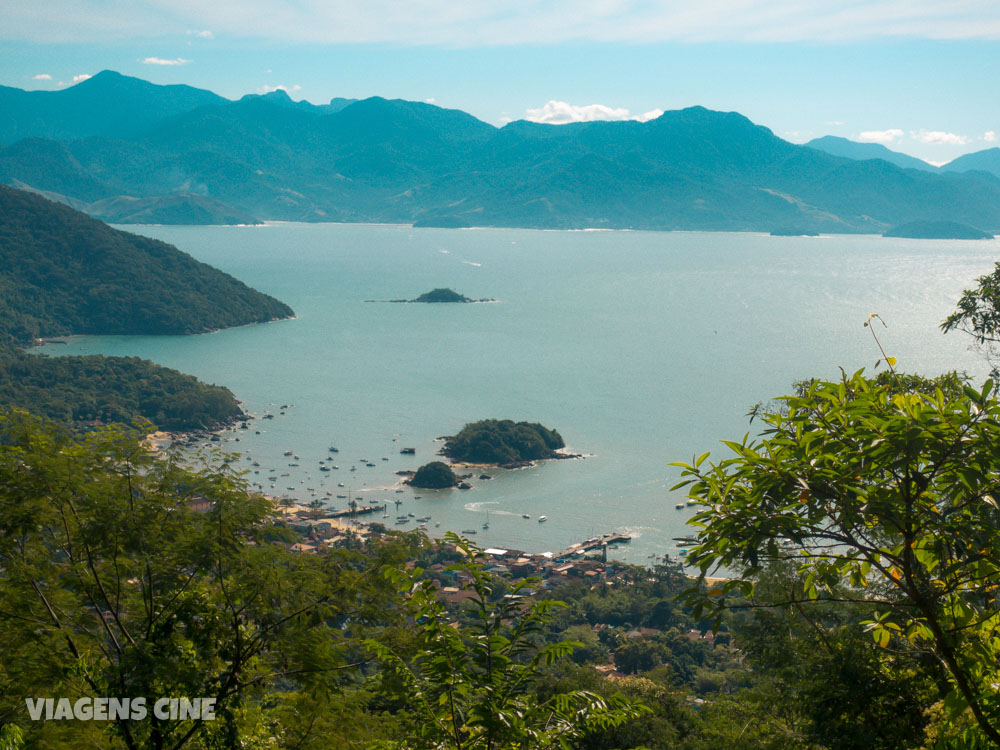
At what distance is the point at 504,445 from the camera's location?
38375 mm

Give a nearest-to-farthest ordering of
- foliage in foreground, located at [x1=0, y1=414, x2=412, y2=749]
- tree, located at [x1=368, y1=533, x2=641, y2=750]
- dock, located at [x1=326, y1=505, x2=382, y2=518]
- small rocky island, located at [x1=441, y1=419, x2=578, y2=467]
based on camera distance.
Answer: tree, located at [x1=368, y1=533, x2=641, y2=750]
foliage in foreground, located at [x1=0, y1=414, x2=412, y2=749]
dock, located at [x1=326, y1=505, x2=382, y2=518]
small rocky island, located at [x1=441, y1=419, x2=578, y2=467]

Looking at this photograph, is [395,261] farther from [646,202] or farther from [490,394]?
[646,202]

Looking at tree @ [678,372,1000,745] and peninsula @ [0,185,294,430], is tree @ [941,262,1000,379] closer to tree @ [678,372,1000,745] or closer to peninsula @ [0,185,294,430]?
tree @ [678,372,1000,745]

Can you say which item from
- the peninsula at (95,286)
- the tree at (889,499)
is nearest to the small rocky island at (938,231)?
the peninsula at (95,286)


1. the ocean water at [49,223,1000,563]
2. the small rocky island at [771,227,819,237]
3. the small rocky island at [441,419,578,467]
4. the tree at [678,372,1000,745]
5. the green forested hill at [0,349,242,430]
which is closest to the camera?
the tree at [678,372,1000,745]

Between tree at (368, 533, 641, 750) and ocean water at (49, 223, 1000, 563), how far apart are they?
25.4m

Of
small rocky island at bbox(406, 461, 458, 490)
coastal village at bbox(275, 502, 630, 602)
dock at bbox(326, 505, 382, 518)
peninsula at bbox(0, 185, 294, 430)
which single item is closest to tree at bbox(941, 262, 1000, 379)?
coastal village at bbox(275, 502, 630, 602)

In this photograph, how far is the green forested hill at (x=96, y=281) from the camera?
63906 mm

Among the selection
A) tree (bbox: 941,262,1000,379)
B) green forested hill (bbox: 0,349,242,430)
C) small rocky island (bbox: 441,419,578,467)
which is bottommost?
small rocky island (bbox: 441,419,578,467)

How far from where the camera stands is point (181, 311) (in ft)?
224

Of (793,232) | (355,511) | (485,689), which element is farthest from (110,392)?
(793,232)

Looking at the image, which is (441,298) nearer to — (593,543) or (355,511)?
(355,511)

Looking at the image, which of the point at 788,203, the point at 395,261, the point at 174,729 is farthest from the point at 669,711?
the point at 788,203

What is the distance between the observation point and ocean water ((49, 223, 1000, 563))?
34.8 m
